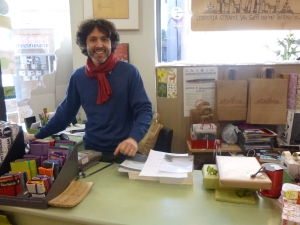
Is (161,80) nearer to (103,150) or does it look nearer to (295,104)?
(103,150)

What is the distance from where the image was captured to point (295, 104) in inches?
85.2

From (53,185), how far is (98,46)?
0.89m

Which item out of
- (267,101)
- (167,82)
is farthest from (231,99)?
(167,82)

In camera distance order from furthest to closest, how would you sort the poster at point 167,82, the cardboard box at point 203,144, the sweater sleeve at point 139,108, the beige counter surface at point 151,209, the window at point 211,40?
the window at point 211,40, the poster at point 167,82, the cardboard box at point 203,144, the sweater sleeve at point 139,108, the beige counter surface at point 151,209

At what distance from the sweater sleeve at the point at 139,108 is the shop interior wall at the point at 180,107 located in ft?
2.16

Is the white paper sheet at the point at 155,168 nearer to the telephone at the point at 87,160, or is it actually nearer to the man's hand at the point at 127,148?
the man's hand at the point at 127,148

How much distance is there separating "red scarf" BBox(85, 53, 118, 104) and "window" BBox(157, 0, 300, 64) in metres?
1.03

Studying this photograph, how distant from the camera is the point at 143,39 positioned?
2432 millimetres

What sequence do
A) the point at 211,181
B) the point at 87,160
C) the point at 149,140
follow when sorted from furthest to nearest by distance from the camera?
the point at 149,140, the point at 87,160, the point at 211,181

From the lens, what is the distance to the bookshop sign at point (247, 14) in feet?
7.38

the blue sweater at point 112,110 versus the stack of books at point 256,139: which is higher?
the blue sweater at point 112,110

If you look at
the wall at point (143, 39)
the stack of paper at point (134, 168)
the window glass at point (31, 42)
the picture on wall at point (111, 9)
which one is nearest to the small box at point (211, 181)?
the stack of paper at point (134, 168)

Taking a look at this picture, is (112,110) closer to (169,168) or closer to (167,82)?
(169,168)

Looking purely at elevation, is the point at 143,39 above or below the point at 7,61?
above
